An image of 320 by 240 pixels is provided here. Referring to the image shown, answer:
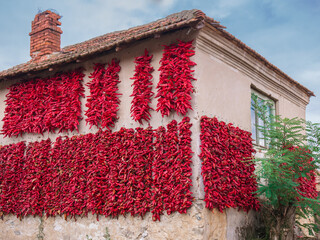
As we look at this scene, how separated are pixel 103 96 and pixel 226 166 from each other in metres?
2.93

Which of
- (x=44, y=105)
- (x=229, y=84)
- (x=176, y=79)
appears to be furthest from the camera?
(x=44, y=105)

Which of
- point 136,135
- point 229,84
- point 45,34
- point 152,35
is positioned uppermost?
point 45,34

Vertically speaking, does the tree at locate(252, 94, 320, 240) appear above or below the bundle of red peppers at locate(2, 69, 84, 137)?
below

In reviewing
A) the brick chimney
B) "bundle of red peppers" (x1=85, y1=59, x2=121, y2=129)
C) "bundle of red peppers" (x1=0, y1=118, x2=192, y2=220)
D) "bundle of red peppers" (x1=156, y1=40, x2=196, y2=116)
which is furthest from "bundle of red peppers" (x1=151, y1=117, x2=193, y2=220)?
the brick chimney

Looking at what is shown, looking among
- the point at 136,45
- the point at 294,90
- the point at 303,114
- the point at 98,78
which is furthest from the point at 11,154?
the point at 303,114

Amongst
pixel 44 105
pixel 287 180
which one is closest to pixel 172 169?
pixel 287 180

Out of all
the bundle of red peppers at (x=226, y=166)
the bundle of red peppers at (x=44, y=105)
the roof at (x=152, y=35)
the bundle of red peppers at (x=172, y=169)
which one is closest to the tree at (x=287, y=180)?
the bundle of red peppers at (x=226, y=166)

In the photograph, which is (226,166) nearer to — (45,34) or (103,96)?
(103,96)

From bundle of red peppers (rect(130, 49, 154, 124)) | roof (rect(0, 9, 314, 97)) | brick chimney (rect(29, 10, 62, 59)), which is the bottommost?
bundle of red peppers (rect(130, 49, 154, 124))

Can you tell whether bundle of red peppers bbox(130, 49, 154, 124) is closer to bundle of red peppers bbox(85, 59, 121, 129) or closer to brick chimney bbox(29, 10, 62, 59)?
bundle of red peppers bbox(85, 59, 121, 129)

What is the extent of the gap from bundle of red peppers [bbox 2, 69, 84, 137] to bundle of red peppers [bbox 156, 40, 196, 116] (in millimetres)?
2278

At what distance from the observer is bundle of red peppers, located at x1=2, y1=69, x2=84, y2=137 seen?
330 inches

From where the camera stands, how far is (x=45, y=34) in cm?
1098

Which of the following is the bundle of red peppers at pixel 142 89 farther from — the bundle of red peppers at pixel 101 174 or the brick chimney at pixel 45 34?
the brick chimney at pixel 45 34
